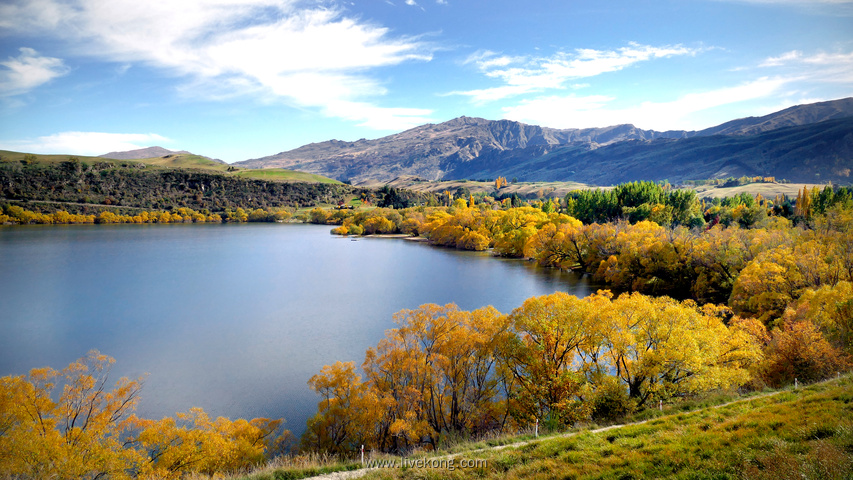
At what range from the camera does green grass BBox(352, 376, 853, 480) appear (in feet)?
34.1

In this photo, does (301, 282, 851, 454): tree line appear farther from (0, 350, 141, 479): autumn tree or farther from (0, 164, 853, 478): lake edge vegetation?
(0, 350, 141, 479): autumn tree

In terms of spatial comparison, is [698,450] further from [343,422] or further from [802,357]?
[802,357]

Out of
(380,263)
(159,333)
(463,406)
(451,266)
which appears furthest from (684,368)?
(380,263)

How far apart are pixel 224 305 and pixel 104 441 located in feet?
112

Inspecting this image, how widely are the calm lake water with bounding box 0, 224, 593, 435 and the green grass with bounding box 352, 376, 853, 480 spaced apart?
597 inches

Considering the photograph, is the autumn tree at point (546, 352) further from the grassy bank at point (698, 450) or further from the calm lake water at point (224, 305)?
the calm lake water at point (224, 305)

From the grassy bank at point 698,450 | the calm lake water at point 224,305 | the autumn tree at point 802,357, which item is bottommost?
the calm lake water at point 224,305

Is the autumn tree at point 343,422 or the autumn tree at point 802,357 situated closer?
the autumn tree at point 343,422

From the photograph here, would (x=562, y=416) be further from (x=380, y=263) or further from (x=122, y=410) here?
(x=380, y=263)

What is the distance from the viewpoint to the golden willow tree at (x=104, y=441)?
16.7 meters

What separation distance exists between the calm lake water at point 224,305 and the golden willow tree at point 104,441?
3562 millimetres

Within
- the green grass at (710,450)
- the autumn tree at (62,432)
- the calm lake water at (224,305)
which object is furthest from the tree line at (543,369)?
the autumn tree at (62,432)

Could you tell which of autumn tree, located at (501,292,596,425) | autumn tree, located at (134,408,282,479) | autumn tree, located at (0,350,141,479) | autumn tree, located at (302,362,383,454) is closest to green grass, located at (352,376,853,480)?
autumn tree, located at (501,292,596,425)

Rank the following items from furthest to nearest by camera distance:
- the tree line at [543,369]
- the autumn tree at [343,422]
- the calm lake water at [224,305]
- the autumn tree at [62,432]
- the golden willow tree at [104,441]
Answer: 1. the calm lake water at [224,305]
2. the tree line at [543,369]
3. the autumn tree at [343,422]
4. the golden willow tree at [104,441]
5. the autumn tree at [62,432]
